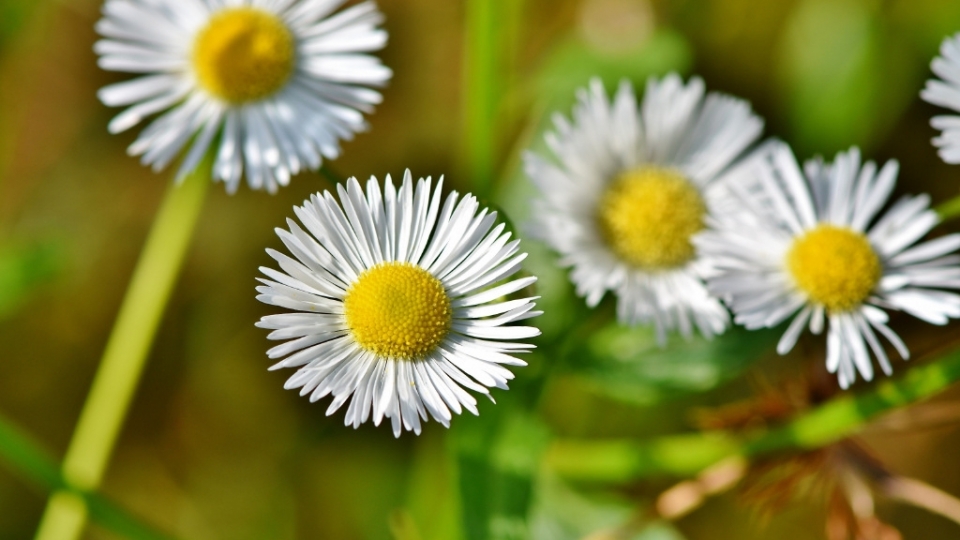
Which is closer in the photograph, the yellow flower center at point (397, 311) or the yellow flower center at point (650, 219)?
the yellow flower center at point (397, 311)

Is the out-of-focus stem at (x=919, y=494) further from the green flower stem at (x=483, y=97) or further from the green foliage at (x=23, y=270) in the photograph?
the green foliage at (x=23, y=270)

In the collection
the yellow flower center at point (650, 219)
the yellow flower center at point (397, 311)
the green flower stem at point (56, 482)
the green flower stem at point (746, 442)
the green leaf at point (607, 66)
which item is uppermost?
the green leaf at point (607, 66)

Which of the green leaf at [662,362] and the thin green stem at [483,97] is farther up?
the thin green stem at [483,97]

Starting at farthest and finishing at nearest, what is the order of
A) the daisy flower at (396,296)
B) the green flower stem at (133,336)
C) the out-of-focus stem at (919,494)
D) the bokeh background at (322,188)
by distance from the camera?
the bokeh background at (322,188) → the green flower stem at (133,336) → the out-of-focus stem at (919,494) → the daisy flower at (396,296)

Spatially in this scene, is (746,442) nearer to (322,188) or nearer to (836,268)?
(836,268)

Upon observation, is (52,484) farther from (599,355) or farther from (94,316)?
(599,355)

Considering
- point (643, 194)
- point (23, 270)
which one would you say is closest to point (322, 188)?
point (23, 270)

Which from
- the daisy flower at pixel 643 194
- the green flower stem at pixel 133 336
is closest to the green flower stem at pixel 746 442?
→ the daisy flower at pixel 643 194

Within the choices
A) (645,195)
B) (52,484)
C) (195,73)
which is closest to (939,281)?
(645,195)
